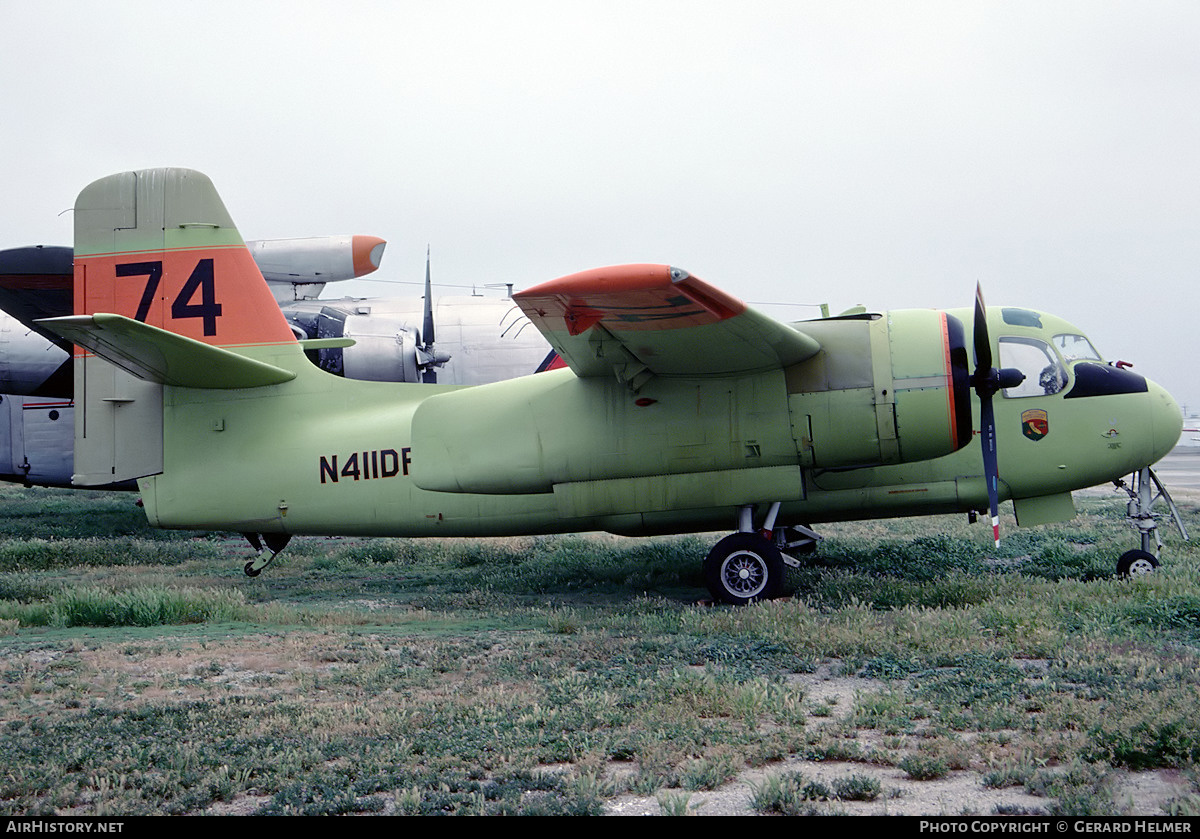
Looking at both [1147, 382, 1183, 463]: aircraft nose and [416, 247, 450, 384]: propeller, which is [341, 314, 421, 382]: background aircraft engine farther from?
[1147, 382, 1183, 463]: aircraft nose

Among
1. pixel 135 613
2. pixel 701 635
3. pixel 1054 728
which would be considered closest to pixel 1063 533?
pixel 701 635

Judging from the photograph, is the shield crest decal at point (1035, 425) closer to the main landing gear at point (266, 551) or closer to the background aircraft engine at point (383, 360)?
the background aircraft engine at point (383, 360)

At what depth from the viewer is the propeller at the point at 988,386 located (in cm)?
1003

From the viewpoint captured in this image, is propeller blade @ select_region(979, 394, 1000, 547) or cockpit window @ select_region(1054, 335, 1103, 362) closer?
propeller blade @ select_region(979, 394, 1000, 547)

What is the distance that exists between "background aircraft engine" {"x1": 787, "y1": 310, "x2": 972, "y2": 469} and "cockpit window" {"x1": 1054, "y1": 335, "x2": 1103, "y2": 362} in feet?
5.92

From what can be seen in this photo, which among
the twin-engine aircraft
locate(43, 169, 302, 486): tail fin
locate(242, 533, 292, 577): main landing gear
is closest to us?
locate(43, 169, 302, 486): tail fin

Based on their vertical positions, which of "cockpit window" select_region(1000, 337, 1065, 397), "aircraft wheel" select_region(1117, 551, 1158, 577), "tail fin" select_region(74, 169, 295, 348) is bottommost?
"aircraft wheel" select_region(1117, 551, 1158, 577)

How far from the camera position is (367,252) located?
16.9 m

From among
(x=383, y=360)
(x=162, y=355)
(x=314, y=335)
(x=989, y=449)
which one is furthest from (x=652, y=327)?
(x=314, y=335)

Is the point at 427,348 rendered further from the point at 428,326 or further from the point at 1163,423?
the point at 1163,423

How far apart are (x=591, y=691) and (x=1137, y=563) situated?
7.42 metres

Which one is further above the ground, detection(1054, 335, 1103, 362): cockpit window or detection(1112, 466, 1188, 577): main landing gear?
detection(1054, 335, 1103, 362): cockpit window

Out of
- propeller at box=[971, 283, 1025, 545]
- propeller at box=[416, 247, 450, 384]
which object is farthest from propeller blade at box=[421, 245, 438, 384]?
propeller at box=[971, 283, 1025, 545]

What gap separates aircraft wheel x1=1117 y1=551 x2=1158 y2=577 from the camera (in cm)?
1075
